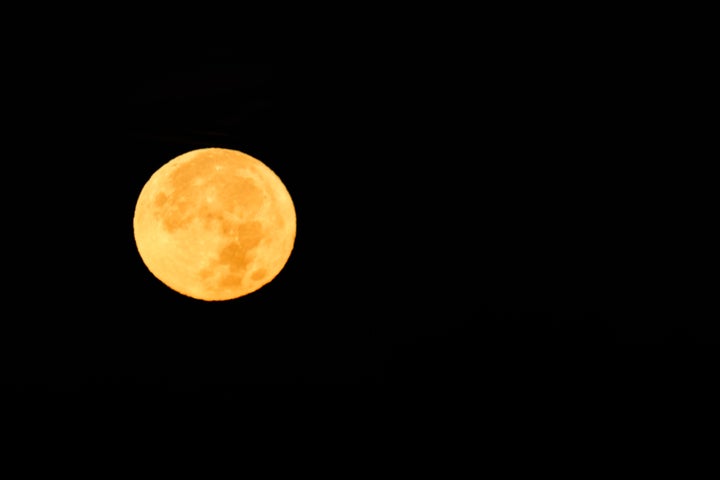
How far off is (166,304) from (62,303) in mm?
567

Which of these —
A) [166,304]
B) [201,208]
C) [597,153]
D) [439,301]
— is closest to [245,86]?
[201,208]

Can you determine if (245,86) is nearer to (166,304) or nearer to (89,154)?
(89,154)

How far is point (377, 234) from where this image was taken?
2.81m

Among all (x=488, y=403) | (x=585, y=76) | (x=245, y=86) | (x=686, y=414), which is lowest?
(x=686, y=414)

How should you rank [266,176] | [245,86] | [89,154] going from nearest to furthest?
[266,176] < [245,86] < [89,154]

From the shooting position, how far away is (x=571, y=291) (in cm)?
280

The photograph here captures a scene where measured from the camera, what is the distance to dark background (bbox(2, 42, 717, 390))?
2414 mm

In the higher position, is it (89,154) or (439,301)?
(89,154)

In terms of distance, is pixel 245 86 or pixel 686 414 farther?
pixel 686 414

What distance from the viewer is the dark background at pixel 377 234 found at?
241 centimetres

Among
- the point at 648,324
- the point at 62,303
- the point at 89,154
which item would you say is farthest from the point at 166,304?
the point at 648,324

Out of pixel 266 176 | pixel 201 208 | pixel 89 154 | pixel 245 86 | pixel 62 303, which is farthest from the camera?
pixel 62 303

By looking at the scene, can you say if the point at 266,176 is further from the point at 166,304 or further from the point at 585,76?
the point at 585,76

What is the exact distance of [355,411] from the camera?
289 centimetres
